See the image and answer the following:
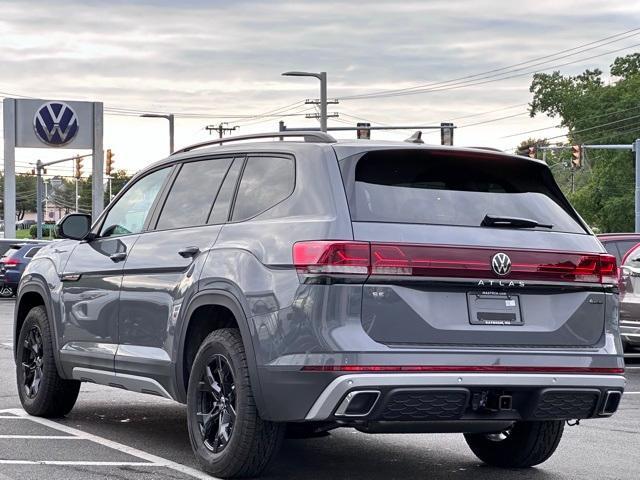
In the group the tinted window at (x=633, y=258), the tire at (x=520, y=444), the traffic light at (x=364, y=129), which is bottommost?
the tire at (x=520, y=444)

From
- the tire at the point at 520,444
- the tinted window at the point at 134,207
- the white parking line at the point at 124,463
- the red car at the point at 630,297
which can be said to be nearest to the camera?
the white parking line at the point at 124,463

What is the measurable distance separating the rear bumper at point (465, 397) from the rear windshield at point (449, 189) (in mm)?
824

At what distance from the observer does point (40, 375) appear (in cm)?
988

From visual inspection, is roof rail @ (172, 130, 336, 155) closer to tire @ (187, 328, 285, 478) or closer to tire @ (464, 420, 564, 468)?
tire @ (187, 328, 285, 478)

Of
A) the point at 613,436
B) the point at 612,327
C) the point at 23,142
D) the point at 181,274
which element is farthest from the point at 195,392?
the point at 23,142

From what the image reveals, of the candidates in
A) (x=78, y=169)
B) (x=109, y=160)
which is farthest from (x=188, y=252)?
(x=78, y=169)

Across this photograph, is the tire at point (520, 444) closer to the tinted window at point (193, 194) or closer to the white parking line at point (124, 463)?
the white parking line at point (124, 463)

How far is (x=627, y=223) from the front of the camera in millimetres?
84062

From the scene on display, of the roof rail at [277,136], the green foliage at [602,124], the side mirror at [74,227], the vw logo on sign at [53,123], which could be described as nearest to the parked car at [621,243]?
the side mirror at [74,227]

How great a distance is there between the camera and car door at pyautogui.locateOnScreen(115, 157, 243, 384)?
7719mm

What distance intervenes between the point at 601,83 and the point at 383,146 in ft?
275

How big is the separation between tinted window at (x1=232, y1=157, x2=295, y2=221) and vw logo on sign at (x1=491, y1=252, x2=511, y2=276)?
1171 mm

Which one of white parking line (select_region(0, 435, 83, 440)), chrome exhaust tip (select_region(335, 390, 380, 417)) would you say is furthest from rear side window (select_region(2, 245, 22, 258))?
chrome exhaust tip (select_region(335, 390, 380, 417))

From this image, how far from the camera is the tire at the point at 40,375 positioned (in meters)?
9.66
